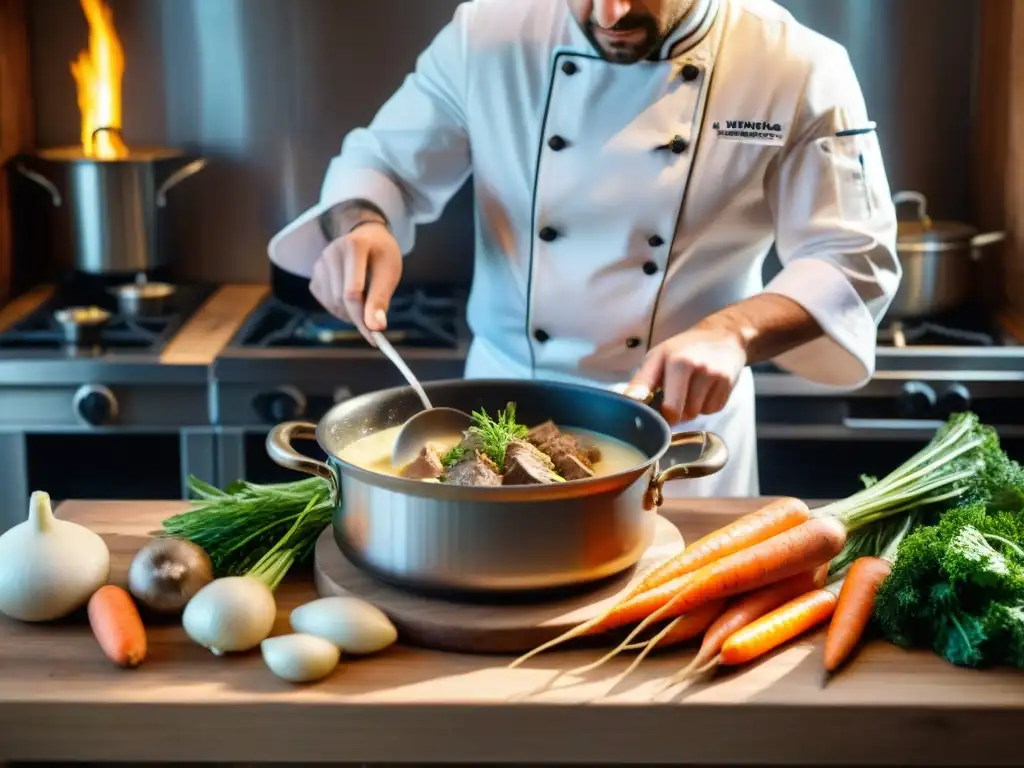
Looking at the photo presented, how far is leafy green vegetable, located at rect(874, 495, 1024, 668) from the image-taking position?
118 cm

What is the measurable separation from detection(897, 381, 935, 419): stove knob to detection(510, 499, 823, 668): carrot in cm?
99

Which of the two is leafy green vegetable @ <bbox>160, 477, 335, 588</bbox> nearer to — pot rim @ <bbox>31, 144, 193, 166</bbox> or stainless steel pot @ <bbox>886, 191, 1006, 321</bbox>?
pot rim @ <bbox>31, 144, 193, 166</bbox>

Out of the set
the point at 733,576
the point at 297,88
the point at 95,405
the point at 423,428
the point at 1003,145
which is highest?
the point at 297,88

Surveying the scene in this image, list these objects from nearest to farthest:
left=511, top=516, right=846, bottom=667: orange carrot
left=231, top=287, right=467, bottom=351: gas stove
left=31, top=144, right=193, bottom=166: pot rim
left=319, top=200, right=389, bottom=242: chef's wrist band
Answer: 1. left=511, top=516, right=846, bottom=667: orange carrot
2. left=319, top=200, right=389, bottom=242: chef's wrist band
3. left=231, top=287, right=467, bottom=351: gas stove
4. left=31, top=144, right=193, bottom=166: pot rim

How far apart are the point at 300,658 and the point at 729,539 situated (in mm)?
482

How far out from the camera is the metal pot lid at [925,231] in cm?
259

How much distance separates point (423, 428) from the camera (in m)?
1.46

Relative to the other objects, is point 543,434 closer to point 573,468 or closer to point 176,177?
point 573,468

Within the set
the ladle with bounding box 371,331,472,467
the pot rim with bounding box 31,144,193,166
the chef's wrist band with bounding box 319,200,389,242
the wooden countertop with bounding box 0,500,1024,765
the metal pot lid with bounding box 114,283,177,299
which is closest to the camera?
the wooden countertop with bounding box 0,500,1024,765

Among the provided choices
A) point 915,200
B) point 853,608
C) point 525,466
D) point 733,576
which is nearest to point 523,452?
point 525,466

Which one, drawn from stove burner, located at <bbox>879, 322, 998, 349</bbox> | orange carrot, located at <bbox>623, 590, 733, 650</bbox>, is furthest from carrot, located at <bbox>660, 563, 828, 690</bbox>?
stove burner, located at <bbox>879, 322, 998, 349</bbox>

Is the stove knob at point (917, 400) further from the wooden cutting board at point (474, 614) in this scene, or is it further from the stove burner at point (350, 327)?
the wooden cutting board at point (474, 614)

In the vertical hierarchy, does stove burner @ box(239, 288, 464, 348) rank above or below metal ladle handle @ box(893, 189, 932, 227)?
below

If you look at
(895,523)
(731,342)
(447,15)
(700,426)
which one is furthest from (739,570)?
(447,15)
